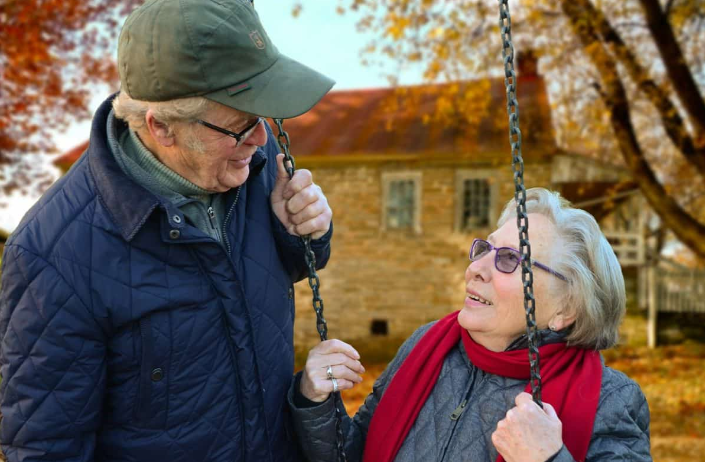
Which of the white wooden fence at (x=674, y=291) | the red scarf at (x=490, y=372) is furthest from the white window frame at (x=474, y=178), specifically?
the red scarf at (x=490, y=372)

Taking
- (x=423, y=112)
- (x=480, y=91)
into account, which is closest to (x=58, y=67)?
(x=423, y=112)

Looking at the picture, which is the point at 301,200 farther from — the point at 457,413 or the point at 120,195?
the point at 457,413

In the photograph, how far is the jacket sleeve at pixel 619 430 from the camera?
6.16 feet

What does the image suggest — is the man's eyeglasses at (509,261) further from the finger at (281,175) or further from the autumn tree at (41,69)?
the autumn tree at (41,69)

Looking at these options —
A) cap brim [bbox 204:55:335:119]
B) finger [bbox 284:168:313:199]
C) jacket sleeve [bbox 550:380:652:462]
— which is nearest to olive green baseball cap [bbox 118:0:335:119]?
cap brim [bbox 204:55:335:119]

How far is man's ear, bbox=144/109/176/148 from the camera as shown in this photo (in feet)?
5.88

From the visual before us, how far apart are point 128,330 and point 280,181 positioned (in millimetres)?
705

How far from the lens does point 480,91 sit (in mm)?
11453

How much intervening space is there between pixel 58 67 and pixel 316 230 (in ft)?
50.4

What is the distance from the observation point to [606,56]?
32.0 ft

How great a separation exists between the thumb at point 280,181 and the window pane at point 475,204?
12.9 m

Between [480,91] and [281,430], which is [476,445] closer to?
[281,430]

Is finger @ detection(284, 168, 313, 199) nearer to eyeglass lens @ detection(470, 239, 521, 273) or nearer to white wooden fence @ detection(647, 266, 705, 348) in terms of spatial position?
eyeglass lens @ detection(470, 239, 521, 273)

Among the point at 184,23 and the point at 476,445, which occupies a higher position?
the point at 184,23
